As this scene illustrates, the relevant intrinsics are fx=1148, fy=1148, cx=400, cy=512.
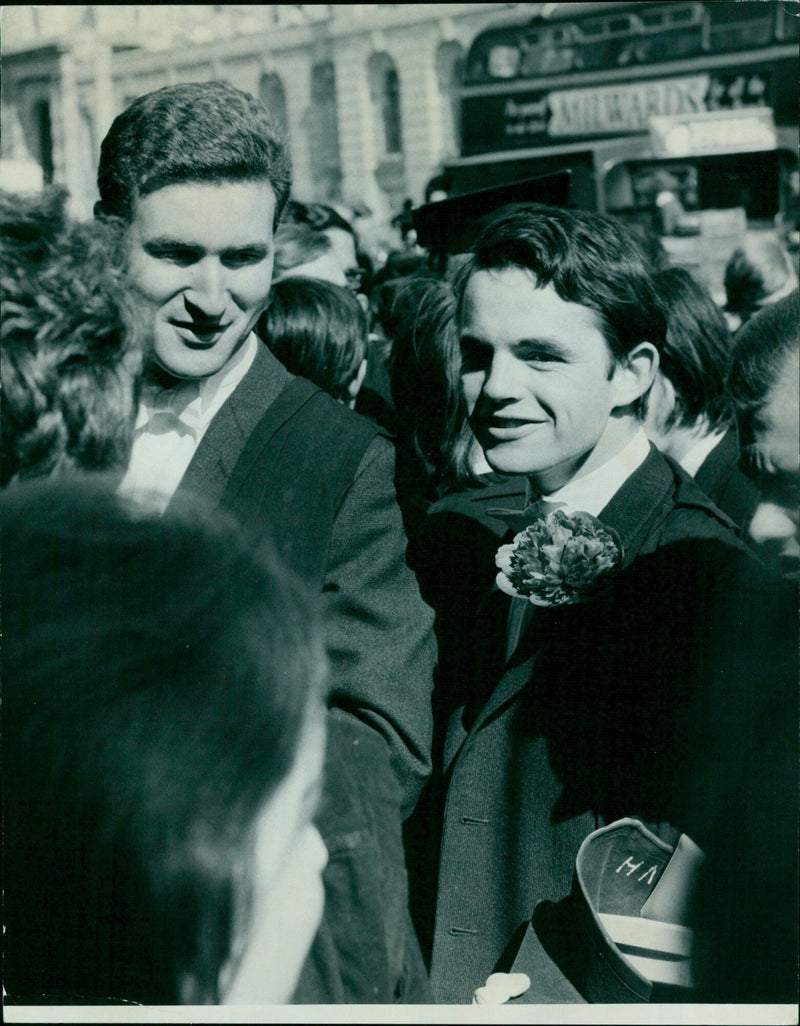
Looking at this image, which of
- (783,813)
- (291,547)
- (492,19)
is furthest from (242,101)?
(492,19)

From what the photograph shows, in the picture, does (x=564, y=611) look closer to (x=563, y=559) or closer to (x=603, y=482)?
(x=563, y=559)

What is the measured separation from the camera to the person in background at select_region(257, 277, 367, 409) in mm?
3137

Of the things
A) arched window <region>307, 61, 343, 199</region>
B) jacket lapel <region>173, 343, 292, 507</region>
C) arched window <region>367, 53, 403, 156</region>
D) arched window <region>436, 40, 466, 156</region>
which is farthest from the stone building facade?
arched window <region>367, 53, 403, 156</region>

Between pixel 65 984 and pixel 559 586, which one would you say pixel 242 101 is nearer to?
pixel 559 586

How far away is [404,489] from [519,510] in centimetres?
25

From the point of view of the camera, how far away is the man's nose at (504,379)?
6.53ft

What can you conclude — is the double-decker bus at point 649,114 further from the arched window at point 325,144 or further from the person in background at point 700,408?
the arched window at point 325,144

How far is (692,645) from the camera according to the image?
1.85 m

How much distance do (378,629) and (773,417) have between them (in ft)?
2.84

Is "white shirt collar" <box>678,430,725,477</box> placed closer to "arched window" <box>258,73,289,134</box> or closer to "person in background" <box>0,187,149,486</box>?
"arched window" <box>258,73,289,134</box>

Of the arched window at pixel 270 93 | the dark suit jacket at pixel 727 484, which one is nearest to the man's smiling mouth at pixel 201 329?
the arched window at pixel 270 93

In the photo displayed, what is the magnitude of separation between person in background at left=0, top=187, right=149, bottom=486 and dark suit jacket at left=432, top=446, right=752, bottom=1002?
0.90m

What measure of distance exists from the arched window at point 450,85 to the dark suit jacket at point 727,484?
22.5 feet

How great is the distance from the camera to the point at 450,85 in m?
15.3
